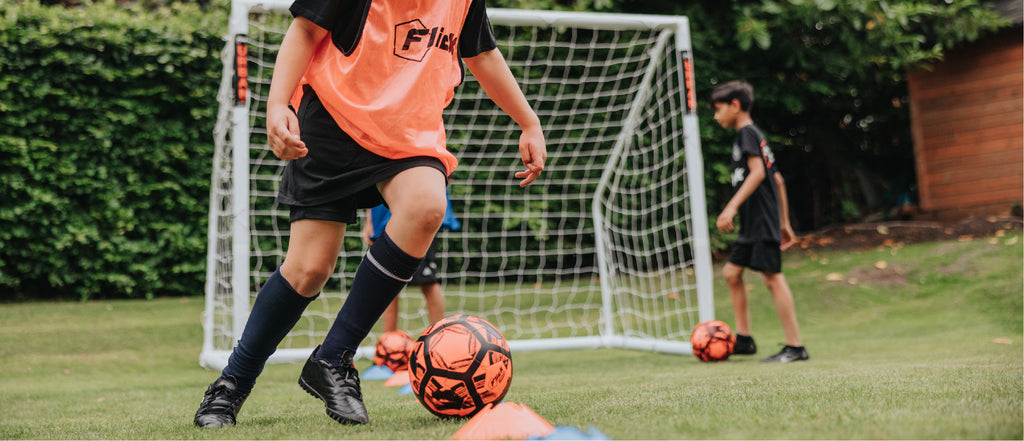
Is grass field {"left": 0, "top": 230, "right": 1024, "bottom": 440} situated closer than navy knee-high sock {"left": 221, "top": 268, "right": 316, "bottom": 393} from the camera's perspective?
Yes

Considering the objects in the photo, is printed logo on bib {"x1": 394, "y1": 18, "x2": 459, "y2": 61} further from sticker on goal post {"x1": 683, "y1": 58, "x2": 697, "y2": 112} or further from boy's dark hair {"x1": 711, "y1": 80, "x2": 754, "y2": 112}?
sticker on goal post {"x1": 683, "y1": 58, "x2": 697, "y2": 112}

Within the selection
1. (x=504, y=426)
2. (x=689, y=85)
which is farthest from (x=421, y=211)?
(x=689, y=85)

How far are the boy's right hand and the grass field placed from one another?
0.75m

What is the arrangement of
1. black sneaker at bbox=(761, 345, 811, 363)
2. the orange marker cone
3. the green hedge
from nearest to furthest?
the orange marker cone, black sneaker at bbox=(761, 345, 811, 363), the green hedge

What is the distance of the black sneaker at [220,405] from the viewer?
2.29m

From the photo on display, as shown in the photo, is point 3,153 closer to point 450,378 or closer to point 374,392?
point 374,392

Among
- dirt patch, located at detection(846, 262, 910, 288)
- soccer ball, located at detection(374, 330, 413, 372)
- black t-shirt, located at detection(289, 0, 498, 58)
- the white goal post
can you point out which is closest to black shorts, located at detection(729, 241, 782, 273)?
the white goal post

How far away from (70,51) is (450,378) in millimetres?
6265

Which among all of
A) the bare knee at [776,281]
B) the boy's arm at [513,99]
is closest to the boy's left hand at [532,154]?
the boy's arm at [513,99]

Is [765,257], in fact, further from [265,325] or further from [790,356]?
[265,325]

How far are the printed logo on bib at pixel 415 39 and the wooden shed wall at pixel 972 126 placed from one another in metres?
9.99

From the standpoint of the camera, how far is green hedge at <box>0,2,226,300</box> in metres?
6.70

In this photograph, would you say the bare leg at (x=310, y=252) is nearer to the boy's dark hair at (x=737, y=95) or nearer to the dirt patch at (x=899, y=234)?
the boy's dark hair at (x=737, y=95)

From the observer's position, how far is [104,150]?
691 cm
